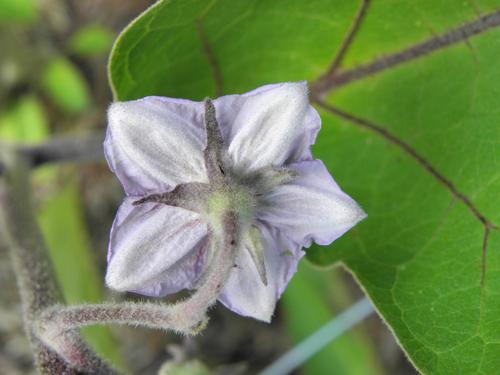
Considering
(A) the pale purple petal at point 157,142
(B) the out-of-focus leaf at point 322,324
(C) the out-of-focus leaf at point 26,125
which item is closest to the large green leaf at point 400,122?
(A) the pale purple petal at point 157,142

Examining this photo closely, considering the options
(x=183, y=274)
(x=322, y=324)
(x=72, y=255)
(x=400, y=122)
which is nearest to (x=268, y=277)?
(x=183, y=274)

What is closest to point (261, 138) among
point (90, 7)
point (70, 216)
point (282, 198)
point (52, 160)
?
point (282, 198)

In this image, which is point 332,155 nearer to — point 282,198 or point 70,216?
point 282,198

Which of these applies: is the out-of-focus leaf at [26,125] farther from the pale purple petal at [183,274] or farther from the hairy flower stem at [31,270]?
the pale purple petal at [183,274]

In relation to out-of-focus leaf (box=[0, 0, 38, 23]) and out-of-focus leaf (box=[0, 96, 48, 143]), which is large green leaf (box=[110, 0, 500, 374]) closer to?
out-of-focus leaf (box=[0, 0, 38, 23])

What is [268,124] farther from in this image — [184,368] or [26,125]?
[26,125]

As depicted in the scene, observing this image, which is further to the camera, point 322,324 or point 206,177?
point 322,324
